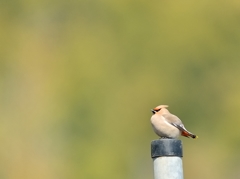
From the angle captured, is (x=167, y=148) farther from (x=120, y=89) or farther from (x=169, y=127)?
(x=120, y=89)

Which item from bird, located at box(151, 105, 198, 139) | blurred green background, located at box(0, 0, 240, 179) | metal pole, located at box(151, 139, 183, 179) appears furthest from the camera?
blurred green background, located at box(0, 0, 240, 179)

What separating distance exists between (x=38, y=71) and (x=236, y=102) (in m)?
4.53

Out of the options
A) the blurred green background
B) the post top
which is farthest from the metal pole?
the blurred green background

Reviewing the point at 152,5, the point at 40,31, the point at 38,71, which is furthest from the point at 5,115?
the point at 152,5

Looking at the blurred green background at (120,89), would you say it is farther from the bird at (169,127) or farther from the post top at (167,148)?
the post top at (167,148)

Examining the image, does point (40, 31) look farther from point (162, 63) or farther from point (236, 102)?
point (236, 102)

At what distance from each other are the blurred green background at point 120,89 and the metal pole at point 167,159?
10413 mm

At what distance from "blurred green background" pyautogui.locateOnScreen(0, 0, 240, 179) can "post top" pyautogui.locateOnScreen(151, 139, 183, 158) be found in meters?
10.4

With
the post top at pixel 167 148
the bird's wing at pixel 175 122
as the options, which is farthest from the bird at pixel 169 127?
the post top at pixel 167 148

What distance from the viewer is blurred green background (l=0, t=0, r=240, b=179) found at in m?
16.6

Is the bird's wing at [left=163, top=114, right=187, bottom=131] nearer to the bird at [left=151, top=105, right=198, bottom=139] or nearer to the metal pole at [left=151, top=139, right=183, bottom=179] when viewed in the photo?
the bird at [left=151, top=105, right=198, bottom=139]

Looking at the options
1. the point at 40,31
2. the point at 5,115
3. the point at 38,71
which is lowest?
the point at 5,115

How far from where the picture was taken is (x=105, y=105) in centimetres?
1725

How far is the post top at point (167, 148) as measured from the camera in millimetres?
5562
